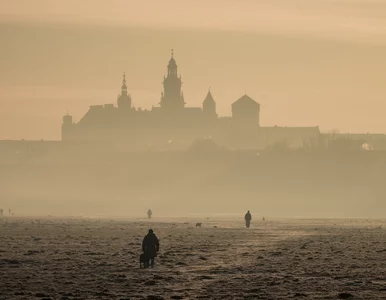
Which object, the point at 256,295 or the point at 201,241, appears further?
the point at 201,241

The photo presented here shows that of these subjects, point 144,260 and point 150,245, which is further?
point 144,260

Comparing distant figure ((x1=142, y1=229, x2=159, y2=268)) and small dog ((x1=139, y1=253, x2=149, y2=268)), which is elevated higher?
distant figure ((x1=142, y1=229, x2=159, y2=268))

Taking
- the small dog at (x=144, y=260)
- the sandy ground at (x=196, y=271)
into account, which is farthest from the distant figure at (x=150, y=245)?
the sandy ground at (x=196, y=271)

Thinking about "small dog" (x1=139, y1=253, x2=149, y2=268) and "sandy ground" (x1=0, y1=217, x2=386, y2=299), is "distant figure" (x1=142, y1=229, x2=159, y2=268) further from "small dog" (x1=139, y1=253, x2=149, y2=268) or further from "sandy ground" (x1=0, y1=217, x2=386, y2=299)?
"sandy ground" (x1=0, y1=217, x2=386, y2=299)

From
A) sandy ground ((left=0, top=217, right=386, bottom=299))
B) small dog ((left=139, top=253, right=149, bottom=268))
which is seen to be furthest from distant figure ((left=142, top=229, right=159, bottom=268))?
sandy ground ((left=0, top=217, right=386, bottom=299))

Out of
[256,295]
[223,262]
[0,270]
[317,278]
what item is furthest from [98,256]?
[256,295]

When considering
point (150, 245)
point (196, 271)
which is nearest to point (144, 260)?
point (150, 245)

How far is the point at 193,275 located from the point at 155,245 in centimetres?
326

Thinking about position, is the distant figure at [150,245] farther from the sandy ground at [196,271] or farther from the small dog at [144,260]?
the sandy ground at [196,271]

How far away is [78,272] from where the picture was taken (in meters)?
47.9

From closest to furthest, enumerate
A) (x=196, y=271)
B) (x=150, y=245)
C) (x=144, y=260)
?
(x=196, y=271), (x=150, y=245), (x=144, y=260)

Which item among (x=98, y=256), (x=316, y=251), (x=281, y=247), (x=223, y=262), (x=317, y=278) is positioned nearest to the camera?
(x=317, y=278)

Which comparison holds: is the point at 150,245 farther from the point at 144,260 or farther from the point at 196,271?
the point at 196,271

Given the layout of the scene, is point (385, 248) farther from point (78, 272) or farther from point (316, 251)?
point (78, 272)
